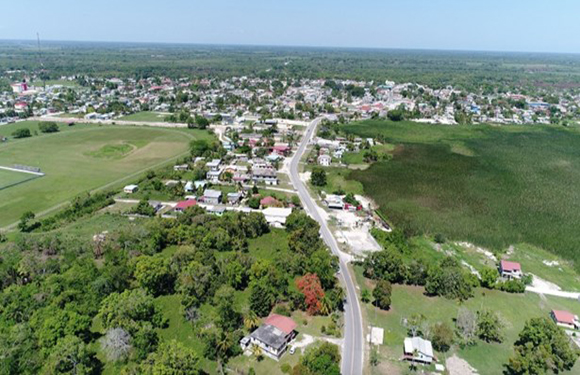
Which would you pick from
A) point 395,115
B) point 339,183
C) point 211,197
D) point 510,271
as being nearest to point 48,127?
point 211,197

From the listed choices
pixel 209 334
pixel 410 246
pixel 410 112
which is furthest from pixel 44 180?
pixel 410 112

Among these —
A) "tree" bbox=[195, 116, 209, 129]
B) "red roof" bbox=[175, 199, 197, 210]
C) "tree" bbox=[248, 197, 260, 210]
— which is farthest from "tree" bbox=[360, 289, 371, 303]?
"tree" bbox=[195, 116, 209, 129]

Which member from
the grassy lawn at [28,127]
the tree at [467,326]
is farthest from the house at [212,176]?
the grassy lawn at [28,127]

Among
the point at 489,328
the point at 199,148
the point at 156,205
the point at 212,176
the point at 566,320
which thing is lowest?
the point at 566,320

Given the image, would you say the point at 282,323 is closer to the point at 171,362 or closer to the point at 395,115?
the point at 171,362

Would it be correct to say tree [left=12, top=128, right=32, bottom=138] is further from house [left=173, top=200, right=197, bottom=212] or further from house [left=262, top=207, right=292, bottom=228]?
house [left=262, top=207, right=292, bottom=228]
